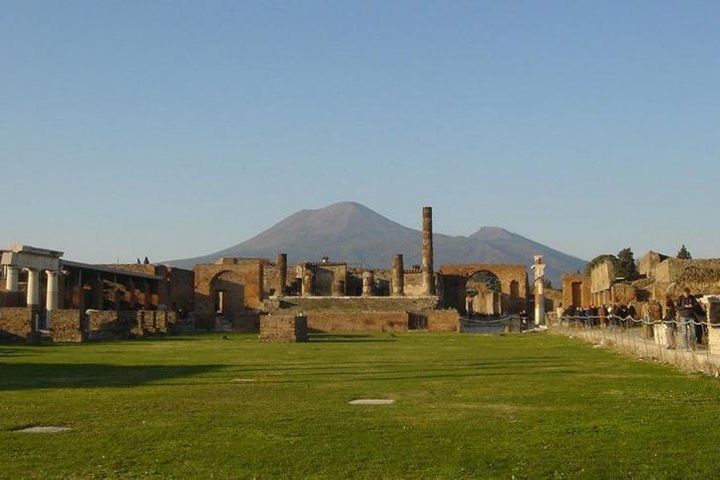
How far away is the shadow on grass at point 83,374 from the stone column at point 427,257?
173 feet

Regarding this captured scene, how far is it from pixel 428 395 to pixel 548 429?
399cm

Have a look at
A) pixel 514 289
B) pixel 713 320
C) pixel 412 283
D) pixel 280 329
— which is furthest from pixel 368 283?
pixel 713 320

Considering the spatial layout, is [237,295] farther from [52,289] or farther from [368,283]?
[52,289]

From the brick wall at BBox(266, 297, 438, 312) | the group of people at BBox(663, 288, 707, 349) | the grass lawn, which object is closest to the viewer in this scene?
the grass lawn

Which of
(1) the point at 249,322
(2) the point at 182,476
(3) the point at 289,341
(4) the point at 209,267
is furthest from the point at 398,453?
(4) the point at 209,267

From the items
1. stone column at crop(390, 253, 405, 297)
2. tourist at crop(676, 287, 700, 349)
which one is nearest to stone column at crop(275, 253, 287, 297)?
stone column at crop(390, 253, 405, 297)

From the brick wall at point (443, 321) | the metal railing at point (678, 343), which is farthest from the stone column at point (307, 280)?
the metal railing at point (678, 343)

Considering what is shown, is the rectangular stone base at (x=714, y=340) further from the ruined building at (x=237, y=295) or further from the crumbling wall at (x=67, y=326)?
the crumbling wall at (x=67, y=326)

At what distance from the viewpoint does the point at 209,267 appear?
3164 inches

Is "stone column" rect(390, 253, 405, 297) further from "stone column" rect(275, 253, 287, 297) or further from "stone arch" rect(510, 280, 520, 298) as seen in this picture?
"stone arch" rect(510, 280, 520, 298)

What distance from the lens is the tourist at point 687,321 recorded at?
20.1 m

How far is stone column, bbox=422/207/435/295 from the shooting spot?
7456 cm

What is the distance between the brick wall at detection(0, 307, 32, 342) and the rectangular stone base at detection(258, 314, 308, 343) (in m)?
8.70

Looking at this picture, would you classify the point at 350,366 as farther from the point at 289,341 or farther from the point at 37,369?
the point at 289,341
